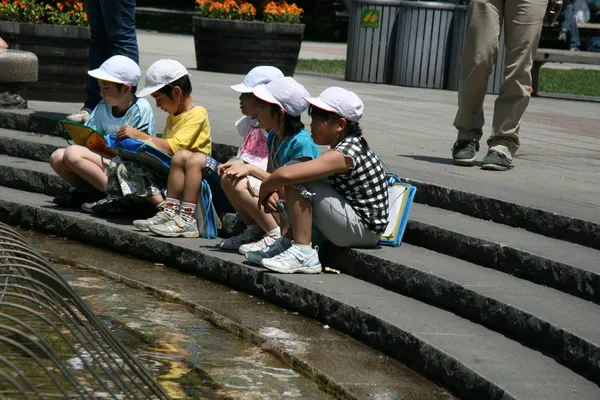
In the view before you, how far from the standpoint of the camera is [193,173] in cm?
589

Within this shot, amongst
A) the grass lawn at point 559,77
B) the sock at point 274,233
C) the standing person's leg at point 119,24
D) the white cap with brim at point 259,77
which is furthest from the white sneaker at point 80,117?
the grass lawn at point 559,77

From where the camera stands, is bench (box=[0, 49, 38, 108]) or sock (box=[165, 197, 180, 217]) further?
bench (box=[0, 49, 38, 108])

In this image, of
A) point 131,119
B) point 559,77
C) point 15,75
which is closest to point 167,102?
point 131,119

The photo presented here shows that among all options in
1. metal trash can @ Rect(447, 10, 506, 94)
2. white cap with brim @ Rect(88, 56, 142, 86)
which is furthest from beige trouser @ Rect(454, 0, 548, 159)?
metal trash can @ Rect(447, 10, 506, 94)

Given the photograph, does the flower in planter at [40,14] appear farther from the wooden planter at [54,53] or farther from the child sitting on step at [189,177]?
the child sitting on step at [189,177]

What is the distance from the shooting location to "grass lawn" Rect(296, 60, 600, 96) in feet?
45.8

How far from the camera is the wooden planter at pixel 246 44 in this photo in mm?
13102

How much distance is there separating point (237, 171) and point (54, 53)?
4232 mm

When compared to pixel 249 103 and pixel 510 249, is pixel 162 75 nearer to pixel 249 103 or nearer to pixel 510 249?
pixel 249 103

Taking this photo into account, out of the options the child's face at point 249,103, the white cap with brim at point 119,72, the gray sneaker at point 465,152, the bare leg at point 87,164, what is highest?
the white cap with brim at point 119,72

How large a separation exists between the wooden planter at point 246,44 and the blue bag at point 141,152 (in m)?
7.15

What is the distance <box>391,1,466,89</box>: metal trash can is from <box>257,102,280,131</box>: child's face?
765cm

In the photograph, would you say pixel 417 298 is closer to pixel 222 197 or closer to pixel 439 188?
pixel 439 188

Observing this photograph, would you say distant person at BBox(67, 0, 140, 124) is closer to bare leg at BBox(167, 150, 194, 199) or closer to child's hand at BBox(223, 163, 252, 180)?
bare leg at BBox(167, 150, 194, 199)
